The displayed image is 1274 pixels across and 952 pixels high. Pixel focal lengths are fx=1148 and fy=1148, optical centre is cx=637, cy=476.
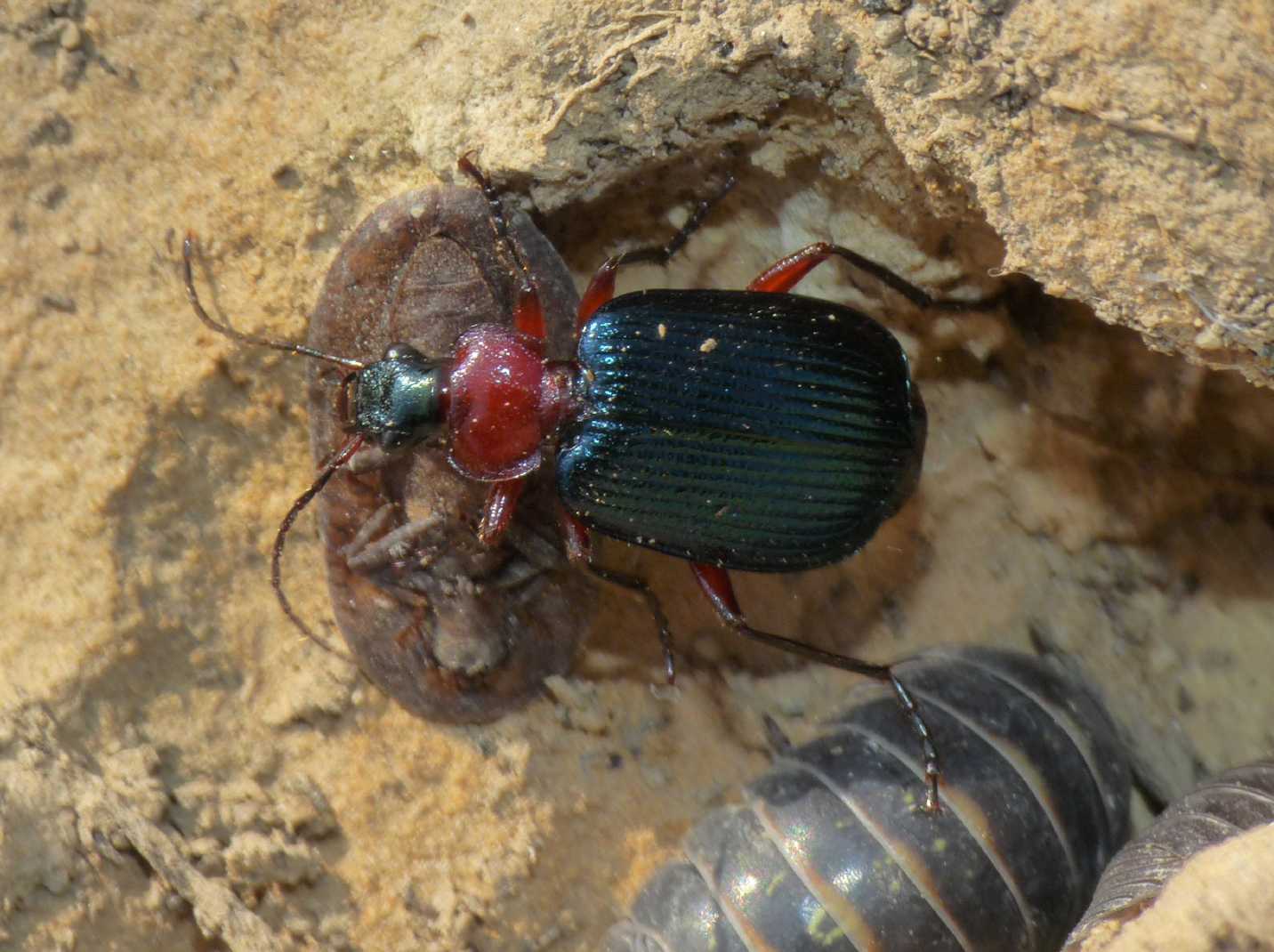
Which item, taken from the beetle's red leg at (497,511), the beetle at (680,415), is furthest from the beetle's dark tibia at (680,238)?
the beetle's red leg at (497,511)

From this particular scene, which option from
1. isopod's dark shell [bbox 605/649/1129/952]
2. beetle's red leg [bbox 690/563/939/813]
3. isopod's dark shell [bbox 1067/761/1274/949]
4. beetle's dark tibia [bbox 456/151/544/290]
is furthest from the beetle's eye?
isopod's dark shell [bbox 1067/761/1274/949]

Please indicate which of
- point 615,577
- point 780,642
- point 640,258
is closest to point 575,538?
point 615,577

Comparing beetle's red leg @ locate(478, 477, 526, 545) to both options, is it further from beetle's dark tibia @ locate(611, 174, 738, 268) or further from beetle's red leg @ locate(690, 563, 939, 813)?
beetle's dark tibia @ locate(611, 174, 738, 268)

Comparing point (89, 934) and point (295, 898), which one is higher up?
point (89, 934)

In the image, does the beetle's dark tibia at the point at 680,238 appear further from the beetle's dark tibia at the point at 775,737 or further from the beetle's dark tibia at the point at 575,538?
the beetle's dark tibia at the point at 775,737

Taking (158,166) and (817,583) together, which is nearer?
(158,166)

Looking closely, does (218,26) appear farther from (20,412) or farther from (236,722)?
(236,722)

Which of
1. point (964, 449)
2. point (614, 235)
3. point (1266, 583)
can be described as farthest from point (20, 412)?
point (1266, 583)
